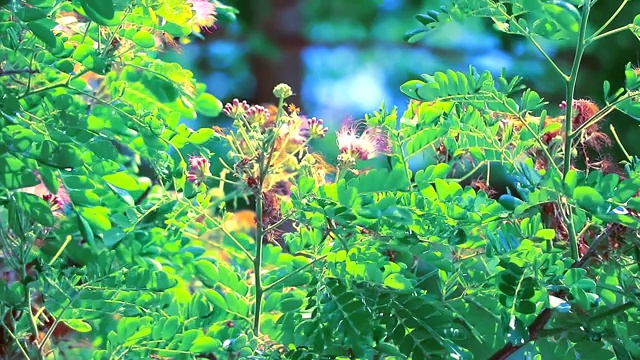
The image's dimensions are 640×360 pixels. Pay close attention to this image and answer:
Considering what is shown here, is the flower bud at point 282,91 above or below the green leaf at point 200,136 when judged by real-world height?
above

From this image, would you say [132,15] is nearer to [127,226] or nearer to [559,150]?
[127,226]

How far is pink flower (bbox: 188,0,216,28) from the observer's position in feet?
2.05

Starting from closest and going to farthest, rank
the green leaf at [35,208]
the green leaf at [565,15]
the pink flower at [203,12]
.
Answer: the green leaf at [565,15] < the green leaf at [35,208] < the pink flower at [203,12]

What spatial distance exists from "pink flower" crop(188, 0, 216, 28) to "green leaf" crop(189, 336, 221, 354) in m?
0.23

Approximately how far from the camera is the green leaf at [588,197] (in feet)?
1.42

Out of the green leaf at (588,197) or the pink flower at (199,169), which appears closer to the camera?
the green leaf at (588,197)

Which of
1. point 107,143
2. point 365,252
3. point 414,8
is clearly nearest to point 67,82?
point 107,143

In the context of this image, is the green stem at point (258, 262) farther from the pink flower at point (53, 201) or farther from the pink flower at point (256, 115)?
the pink flower at point (53, 201)

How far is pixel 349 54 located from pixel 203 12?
249 centimetres

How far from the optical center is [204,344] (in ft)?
1.73

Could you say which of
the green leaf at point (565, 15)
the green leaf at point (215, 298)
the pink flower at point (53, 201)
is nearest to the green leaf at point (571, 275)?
Answer: the green leaf at point (565, 15)

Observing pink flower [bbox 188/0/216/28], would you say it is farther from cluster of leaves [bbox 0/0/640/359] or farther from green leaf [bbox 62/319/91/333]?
green leaf [bbox 62/319/91/333]

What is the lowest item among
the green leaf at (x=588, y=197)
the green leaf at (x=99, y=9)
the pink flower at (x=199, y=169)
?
the green leaf at (x=588, y=197)

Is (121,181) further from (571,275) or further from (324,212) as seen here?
(571,275)
